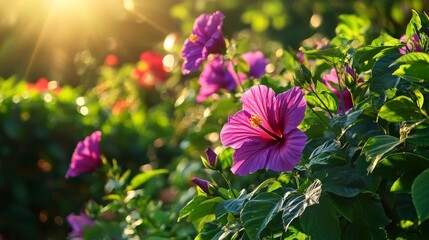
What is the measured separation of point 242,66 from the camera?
2.32m

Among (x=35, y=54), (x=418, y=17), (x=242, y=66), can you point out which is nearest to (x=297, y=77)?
(x=418, y=17)

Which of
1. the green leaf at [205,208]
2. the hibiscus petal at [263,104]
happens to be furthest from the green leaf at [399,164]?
the green leaf at [205,208]

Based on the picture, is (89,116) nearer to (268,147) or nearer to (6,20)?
(268,147)

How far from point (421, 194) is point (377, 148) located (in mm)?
143

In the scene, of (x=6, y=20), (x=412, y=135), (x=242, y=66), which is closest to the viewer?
(x=412, y=135)

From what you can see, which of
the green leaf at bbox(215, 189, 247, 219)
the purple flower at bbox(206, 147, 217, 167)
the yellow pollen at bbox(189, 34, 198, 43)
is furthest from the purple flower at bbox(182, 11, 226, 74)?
the green leaf at bbox(215, 189, 247, 219)

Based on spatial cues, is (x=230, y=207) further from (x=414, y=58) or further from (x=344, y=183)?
(x=414, y=58)

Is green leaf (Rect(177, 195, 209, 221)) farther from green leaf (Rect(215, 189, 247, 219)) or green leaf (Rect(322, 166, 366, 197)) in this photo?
green leaf (Rect(322, 166, 366, 197))

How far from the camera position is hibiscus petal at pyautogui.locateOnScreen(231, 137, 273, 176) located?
1.50 metres

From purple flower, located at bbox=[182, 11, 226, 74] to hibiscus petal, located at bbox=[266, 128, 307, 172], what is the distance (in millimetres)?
571

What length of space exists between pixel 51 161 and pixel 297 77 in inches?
125

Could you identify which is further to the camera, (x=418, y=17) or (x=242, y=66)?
(x=242, y=66)

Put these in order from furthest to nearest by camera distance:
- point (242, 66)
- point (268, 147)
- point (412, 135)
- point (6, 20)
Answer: point (6, 20), point (242, 66), point (268, 147), point (412, 135)

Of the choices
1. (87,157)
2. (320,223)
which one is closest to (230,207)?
(320,223)
